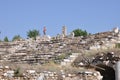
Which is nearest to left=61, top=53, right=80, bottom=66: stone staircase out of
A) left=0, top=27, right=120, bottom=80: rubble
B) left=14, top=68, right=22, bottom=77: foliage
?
left=0, top=27, right=120, bottom=80: rubble

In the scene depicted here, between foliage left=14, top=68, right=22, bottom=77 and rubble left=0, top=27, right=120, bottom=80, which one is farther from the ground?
rubble left=0, top=27, right=120, bottom=80

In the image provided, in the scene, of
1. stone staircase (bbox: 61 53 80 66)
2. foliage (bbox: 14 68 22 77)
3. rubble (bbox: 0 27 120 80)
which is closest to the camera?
foliage (bbox: 14 68 22 77)

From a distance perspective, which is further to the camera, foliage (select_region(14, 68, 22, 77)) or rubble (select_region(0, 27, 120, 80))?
rubble (select_region(0, 27, 120, 80))

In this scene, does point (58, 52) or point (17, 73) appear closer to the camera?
point (17, 73)

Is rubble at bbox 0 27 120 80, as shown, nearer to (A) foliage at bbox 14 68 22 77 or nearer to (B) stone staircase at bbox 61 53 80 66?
(B) stone staircase at bbox 61 53 80 66

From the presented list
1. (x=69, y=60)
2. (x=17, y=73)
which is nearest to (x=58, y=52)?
(x=69, y=60)

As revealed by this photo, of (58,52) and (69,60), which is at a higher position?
(58,52)

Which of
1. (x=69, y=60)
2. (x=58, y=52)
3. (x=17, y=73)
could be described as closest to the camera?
(x=17, y=73)

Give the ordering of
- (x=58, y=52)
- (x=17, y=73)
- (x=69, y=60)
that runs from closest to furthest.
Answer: (x=17, y=73), (x=69, y=60), (x=58, y=52)

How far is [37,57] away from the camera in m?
27.8

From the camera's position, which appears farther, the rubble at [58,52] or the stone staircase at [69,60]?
the stone staircase at [69,60]

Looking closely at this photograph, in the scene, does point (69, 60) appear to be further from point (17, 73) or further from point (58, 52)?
point (17, 73)

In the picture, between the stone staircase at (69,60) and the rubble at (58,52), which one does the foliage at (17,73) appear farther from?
the stone staircase at (69,60)

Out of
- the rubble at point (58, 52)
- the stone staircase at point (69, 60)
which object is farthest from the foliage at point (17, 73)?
the stone staircase at point (69, 60)
